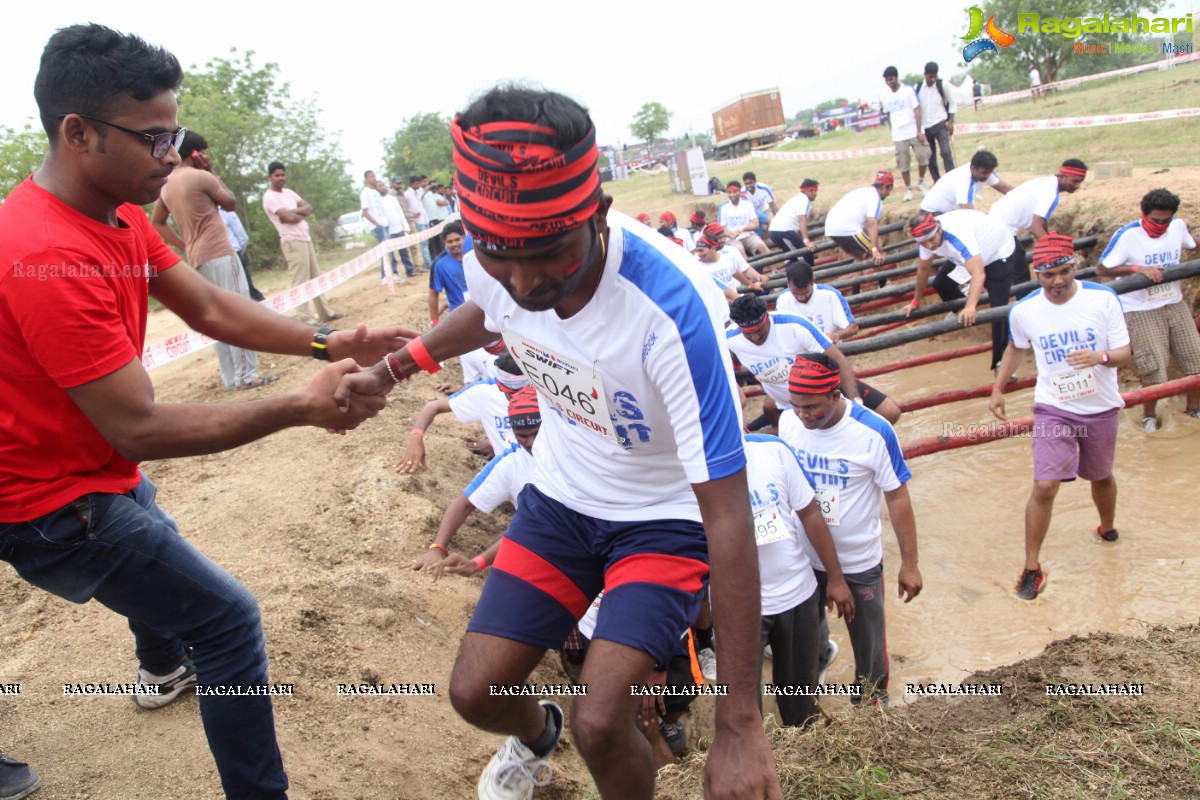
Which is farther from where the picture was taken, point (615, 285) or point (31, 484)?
point (31, 484)

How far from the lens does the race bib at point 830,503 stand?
470 cm

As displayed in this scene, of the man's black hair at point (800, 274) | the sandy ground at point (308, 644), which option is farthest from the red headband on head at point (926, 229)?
the sandy ground at point (308, 644)

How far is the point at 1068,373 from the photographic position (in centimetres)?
572

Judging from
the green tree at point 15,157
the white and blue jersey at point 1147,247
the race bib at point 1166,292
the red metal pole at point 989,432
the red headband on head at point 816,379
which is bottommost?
the red metal pole at point 989,432

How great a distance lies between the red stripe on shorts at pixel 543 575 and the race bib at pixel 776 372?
4.41 meters

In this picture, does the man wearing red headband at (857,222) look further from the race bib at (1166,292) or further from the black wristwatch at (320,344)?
the black wristwatch at (320,344)

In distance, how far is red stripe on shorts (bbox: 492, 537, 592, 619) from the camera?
241cm

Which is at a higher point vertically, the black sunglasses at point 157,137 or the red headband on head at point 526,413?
the black sunglasses at point 157,137

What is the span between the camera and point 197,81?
23641 mm

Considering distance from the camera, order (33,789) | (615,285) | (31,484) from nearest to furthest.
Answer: (615,285) < (31,484) < (33,789)

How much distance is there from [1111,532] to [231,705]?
21.2ft

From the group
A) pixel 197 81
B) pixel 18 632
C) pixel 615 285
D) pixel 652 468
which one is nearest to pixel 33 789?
pixel 18 632

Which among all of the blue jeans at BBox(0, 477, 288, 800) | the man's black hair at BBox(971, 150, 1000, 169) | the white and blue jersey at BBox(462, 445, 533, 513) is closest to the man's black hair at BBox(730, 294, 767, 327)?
the white and blue jersey at BBox(462, 445, 533, 513)

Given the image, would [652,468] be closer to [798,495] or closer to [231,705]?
[231,705]
